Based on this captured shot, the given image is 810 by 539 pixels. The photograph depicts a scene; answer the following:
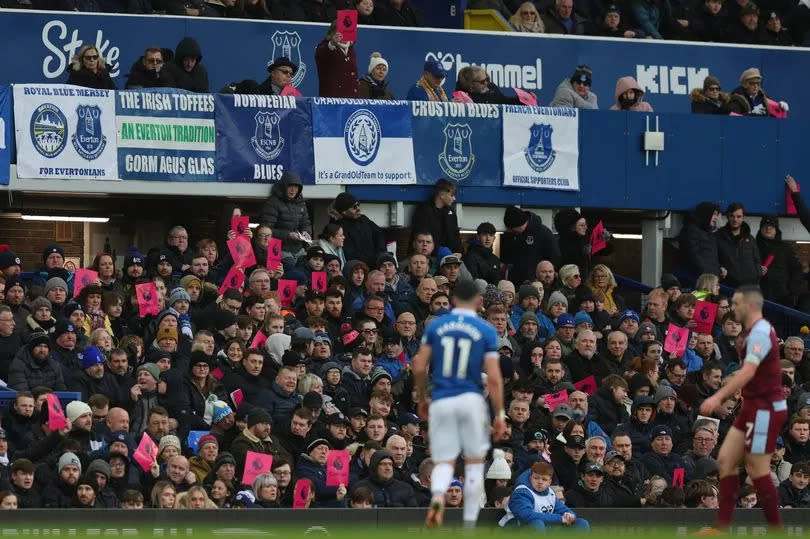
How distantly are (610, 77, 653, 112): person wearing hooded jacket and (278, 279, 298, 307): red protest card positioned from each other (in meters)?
6.17

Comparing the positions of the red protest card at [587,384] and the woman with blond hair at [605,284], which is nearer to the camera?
the red protest card at [587,384]

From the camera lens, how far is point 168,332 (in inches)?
728

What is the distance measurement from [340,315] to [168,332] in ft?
7.18

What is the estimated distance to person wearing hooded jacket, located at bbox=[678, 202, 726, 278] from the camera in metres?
24.4

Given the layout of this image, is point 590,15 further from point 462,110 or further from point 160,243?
point 160,243

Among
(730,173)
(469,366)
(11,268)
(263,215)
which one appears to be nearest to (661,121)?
(730,173)

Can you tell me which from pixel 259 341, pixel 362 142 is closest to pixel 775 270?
pixel 362 142

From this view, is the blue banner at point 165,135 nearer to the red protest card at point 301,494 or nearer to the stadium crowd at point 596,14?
the stadium crowd at point 596,14

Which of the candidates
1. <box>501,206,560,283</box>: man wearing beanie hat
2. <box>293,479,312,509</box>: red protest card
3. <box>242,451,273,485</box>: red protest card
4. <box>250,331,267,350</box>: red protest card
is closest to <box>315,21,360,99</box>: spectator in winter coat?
<box>501,206,560,283</box>: man wearing beanie hat

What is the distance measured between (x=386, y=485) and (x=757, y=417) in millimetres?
4129

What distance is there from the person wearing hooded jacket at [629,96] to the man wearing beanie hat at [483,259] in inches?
131

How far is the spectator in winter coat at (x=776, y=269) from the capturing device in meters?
24.9

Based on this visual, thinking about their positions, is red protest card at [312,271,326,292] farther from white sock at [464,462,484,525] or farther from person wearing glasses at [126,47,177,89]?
white sock at [464,462,484,525]

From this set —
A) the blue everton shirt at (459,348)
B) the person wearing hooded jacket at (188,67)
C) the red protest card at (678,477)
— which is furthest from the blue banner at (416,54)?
the blue everton shirt at (459,348)
